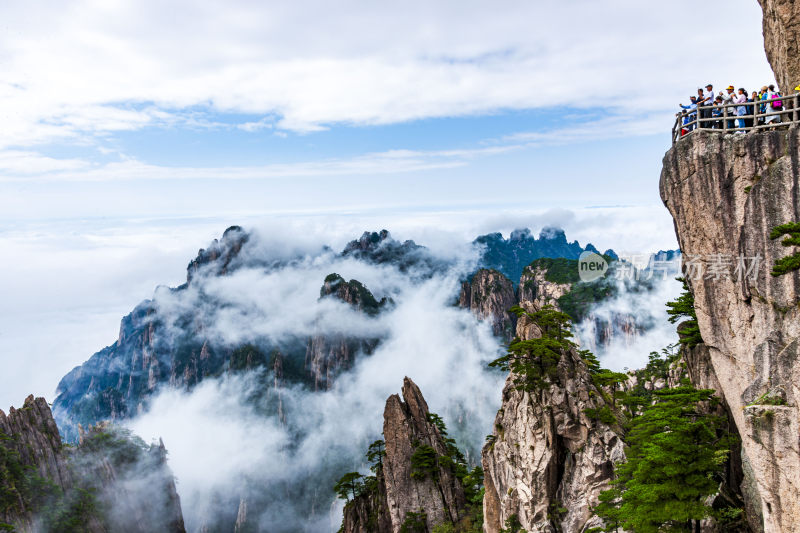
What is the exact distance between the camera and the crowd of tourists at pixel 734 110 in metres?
24.4

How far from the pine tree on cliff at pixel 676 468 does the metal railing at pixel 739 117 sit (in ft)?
43.8

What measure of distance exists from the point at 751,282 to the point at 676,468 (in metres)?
9.40

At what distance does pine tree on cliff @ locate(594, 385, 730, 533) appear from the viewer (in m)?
25.4

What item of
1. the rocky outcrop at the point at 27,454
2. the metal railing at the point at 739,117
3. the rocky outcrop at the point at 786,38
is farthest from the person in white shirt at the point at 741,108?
the rocky outcrop at the point at 27,454

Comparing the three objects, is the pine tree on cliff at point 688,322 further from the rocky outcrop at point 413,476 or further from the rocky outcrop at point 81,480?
the rocky outcrop at point 81,480

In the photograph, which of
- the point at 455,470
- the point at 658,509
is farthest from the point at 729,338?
the point at 455,470

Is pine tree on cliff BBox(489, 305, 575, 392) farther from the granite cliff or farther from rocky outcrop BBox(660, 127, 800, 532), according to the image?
rocky outcrop BBox(660, 127, 800, 532)

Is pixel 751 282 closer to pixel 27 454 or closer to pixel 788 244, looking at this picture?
pixel 788 244

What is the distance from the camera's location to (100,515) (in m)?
83.7

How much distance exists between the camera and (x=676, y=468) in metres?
25.4

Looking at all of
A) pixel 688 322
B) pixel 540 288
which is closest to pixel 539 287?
pixel 540 288

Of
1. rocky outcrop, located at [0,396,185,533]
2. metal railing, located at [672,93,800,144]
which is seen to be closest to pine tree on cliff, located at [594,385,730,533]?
metal railing, located at [672,93,800,144]

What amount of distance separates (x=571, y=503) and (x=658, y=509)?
48.0ft

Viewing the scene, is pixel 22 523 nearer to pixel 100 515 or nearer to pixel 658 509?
pixel 100 515
